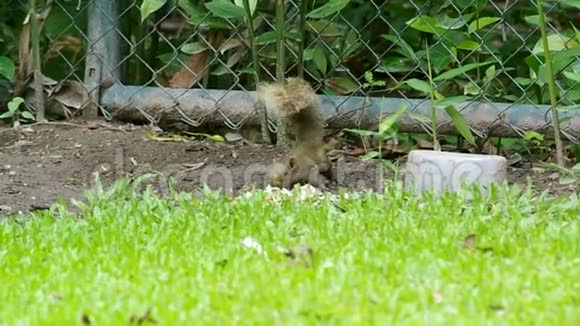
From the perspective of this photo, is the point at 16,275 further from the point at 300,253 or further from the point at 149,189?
the point at 149,189

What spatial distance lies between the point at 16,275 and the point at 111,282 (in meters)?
0.29

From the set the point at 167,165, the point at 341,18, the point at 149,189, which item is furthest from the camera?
the point at 341,18

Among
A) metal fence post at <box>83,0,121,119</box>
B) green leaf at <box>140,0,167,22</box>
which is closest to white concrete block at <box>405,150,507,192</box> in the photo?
green leaf at <box>140,0,167,22</box>

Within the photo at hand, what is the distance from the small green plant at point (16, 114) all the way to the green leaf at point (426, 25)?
157 centimetres

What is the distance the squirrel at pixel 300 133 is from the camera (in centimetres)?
367

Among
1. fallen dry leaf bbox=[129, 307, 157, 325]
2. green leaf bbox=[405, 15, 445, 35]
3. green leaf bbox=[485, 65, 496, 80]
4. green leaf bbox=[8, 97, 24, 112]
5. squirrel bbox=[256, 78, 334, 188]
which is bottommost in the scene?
fallen dry leaf bbox=[129, 307, 157, 325]

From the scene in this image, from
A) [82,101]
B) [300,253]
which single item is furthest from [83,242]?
[82,101]

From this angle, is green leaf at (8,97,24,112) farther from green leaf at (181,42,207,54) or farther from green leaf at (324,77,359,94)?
green leaf at (324,77,359,94)

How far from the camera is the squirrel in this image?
367 centimetres

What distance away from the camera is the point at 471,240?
9.34 feet

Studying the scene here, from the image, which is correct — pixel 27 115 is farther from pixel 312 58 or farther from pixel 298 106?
pixel 298 106

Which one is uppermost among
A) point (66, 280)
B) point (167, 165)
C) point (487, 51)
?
point (487, 51)

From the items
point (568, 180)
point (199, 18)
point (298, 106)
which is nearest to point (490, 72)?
point (568, 180)

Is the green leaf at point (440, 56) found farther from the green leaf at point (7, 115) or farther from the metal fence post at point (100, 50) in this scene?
the green leaf at point (7, 115)
